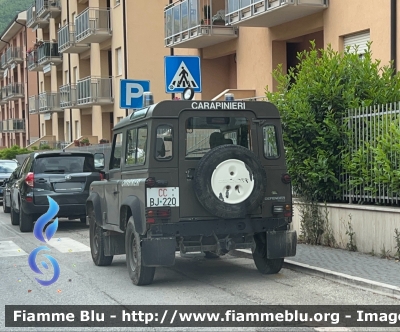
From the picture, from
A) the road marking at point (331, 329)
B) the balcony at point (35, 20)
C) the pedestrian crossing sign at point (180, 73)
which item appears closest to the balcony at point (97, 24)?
the balcony at point (35, 20)

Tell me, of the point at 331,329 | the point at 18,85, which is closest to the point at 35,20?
the point at 18,85

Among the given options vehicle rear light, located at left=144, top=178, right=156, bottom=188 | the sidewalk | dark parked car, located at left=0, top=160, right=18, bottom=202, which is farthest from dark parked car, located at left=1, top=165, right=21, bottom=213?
vehicle rear light, located at left=144, top=178, right=156, bottom=188

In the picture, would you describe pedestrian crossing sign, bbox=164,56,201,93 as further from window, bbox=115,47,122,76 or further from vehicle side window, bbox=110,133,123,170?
window, bbox=115,47,122,76

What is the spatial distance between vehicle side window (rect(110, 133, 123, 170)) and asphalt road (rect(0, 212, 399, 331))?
1.58 meters

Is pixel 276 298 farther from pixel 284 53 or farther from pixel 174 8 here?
pixel 174 8

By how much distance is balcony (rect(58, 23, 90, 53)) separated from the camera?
40219mm

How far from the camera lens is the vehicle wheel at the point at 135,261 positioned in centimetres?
866

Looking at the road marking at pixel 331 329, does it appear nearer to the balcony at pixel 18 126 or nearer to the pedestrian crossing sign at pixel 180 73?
the pedestrian crossing sign at pixel 180 73

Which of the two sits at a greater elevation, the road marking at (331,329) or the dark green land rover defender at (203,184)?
the dark green land rover defender at (203,184)

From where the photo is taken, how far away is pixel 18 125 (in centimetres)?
6750

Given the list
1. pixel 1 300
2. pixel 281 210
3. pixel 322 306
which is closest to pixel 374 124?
pixel 281 210

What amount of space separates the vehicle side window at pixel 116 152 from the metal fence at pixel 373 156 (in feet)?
12.5

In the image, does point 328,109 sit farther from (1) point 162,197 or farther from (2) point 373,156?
(1) point 162,197

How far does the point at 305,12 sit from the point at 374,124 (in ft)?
27.6
